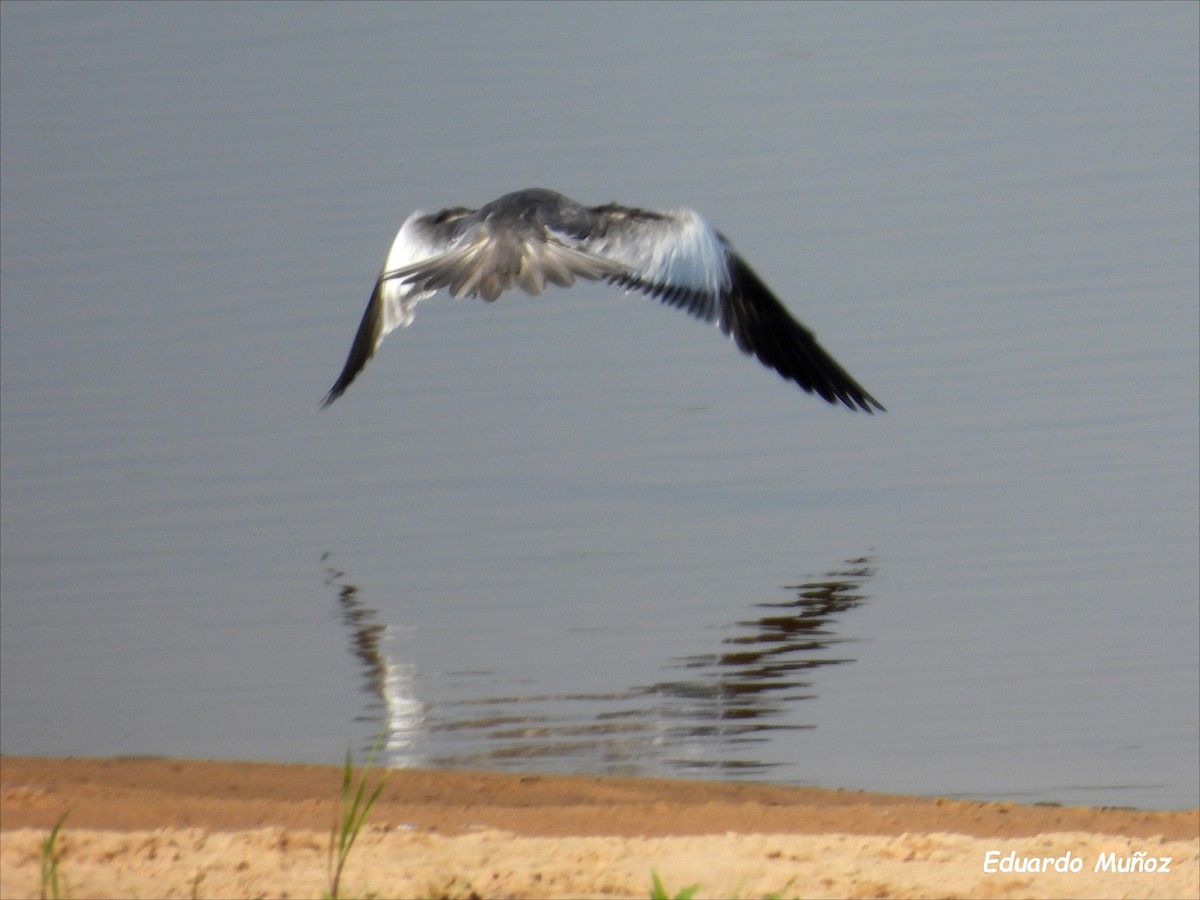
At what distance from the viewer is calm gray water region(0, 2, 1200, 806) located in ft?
24.6

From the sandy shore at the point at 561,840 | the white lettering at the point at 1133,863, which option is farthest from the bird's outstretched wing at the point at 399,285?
the white lettering at the point at 1133,863

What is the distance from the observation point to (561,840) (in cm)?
542

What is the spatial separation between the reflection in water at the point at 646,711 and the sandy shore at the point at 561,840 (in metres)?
0.38

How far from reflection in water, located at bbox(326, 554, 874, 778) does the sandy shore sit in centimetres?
38

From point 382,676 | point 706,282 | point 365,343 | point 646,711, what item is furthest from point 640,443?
point 646,711

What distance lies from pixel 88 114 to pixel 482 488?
1117 centimetres

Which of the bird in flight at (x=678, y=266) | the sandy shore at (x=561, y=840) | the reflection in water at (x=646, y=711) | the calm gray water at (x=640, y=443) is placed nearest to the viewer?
the sandy shore at (x=561, y=840)

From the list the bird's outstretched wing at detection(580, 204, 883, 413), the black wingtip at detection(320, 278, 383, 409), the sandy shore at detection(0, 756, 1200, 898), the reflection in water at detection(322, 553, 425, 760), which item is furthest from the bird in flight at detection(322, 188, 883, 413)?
the sandy shore at detection(0, 756, 1200, 898)


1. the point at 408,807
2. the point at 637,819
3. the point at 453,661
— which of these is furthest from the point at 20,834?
the point at 453,661

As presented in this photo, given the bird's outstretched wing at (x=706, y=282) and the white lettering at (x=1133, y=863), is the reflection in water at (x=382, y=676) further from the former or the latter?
the white lettering at (x=1133, y=863)

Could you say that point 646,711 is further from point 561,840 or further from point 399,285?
point 399,285

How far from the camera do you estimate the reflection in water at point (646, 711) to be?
22.6ft

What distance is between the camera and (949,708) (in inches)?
289

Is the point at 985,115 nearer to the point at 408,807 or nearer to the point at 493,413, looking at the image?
the point at 493,413
